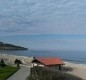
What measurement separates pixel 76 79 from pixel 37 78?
0.91 metres

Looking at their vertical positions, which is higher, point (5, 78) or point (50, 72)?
point (50, 72)

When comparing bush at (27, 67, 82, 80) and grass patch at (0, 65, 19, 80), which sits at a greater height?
bush at (27, 67, 82, 80)

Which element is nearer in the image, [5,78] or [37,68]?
[37,68]

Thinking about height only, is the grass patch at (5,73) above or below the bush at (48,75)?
below

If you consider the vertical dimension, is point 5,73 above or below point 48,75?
below

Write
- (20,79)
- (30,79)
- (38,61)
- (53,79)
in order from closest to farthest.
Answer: (53,79) → (30,79) → (20,79) → (38,61)

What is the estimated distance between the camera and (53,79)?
558cm

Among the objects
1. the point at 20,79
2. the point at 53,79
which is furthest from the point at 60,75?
the point at 20,79

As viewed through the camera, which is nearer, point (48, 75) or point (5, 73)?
point (48, 75)

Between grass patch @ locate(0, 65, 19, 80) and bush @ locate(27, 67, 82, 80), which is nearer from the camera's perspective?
bush @ locate(27, 67, 82, 80)

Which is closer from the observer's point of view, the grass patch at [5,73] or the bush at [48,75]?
the bush at [48,75]

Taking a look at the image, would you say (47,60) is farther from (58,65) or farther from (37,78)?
(37,78)

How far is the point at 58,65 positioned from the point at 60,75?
124 feet

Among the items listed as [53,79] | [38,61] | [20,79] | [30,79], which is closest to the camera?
[53,79]
